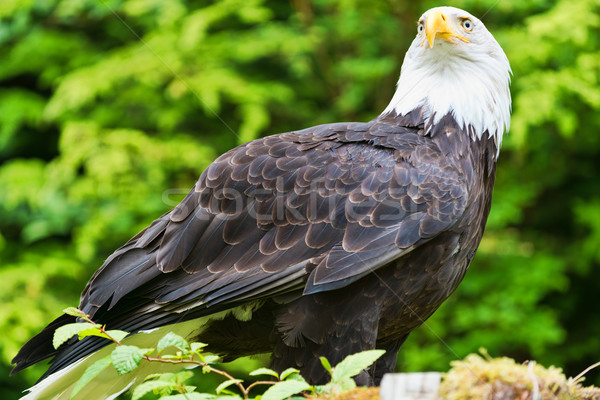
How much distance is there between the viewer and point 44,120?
695cm

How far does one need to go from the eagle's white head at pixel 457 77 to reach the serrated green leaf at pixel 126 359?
2033 millimetres

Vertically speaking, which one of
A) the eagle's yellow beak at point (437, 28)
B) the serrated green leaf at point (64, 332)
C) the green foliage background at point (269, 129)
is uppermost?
the eagle's yellow beak at point (437, 28)

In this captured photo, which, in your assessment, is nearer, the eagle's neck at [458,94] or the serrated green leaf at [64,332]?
the serrated green leaf at [64,332]

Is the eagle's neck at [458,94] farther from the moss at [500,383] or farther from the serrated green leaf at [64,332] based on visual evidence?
the serrated green leaf at [64,332]

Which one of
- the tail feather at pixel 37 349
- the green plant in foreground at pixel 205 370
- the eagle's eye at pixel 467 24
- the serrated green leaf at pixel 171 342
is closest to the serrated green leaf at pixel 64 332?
the green plant in foreground at pixel 205 370

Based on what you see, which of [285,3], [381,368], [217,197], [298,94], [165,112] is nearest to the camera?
[217,197]

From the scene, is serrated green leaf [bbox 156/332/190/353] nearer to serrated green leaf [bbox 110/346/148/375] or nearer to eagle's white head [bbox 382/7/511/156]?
serrated green leaf [bbox 110/346/148/375]

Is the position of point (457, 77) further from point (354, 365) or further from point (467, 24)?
point (354, 365)

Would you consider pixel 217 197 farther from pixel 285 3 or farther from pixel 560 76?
pixel 285 3

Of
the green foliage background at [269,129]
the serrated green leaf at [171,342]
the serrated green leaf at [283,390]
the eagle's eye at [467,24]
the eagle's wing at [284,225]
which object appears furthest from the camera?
the green foliage background at [269,129]

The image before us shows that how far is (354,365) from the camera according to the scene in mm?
2205

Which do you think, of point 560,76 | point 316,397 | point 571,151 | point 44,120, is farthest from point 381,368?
point 44,120

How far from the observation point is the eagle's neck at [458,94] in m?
3.75

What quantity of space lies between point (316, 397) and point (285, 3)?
6129 millimetres
